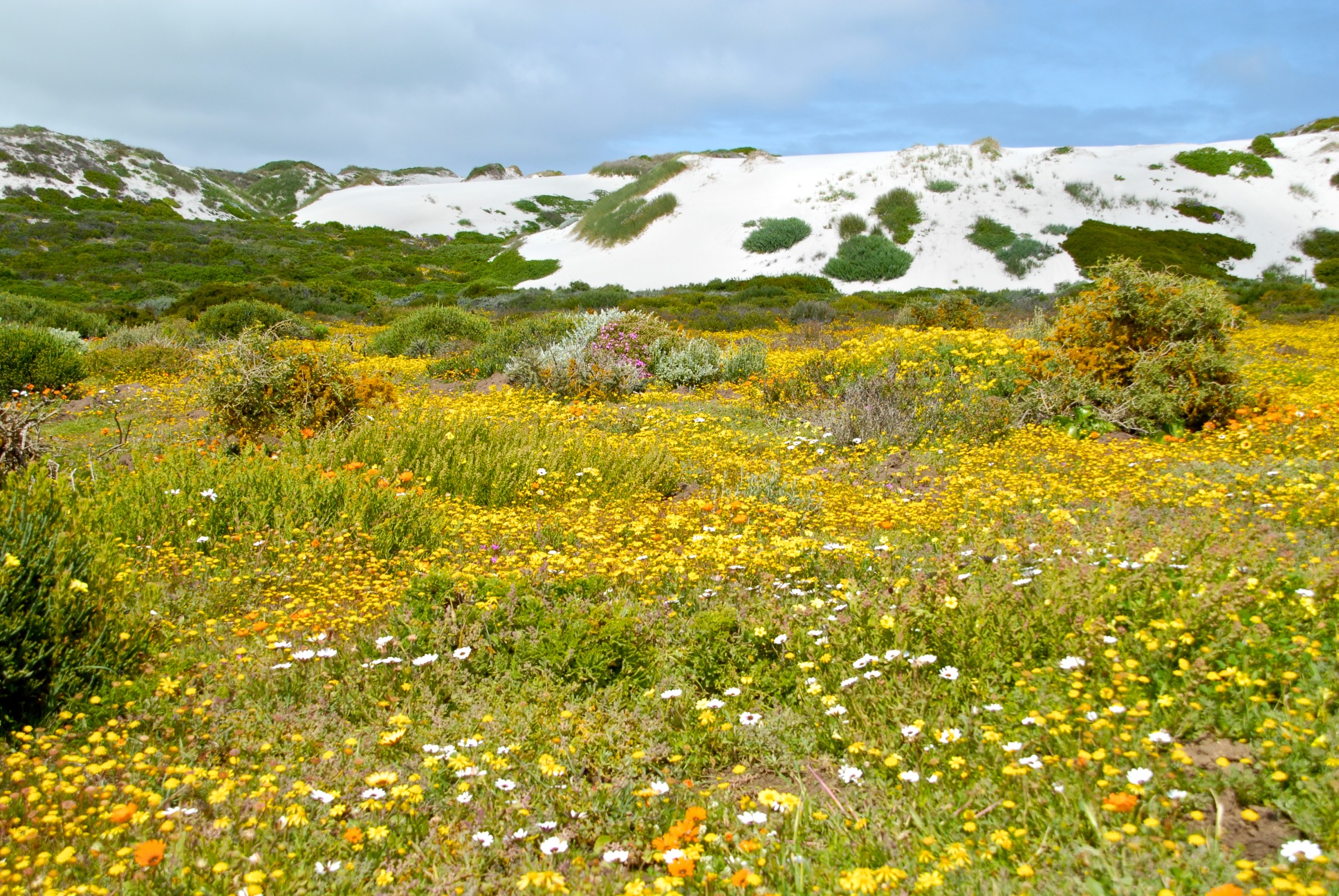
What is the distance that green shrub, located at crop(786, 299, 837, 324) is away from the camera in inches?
838

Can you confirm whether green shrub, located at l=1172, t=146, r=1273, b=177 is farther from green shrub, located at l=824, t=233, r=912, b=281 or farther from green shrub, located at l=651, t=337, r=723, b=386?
green shrub, located at l=651, t=337, r=723, b=386

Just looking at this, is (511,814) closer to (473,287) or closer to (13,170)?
(473,287)

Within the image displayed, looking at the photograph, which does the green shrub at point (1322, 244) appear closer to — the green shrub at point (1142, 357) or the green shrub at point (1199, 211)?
the green shrub at point (1199, 211)

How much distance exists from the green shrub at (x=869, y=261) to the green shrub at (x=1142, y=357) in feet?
74.8

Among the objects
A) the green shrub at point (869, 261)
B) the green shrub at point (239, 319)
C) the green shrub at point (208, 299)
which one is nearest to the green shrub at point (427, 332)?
the green shrub at point (239, 319)

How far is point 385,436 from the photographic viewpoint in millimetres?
6922

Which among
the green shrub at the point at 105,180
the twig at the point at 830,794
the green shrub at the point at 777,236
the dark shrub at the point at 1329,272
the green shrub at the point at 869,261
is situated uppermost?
the green shrub at the point at 105,180

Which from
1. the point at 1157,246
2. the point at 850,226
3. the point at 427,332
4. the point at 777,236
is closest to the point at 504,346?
the point at 427,332

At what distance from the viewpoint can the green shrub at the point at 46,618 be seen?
3.06 meters

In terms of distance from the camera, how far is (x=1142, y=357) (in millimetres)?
8117

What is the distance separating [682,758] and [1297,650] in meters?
2.19

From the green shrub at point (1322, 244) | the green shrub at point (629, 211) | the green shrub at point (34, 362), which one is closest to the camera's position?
the green shrub at point (34, 362)

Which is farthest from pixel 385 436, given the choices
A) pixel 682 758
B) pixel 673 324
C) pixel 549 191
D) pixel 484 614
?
pixel 549 191

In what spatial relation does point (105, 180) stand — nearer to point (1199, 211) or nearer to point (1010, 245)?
point (1010, 245)
